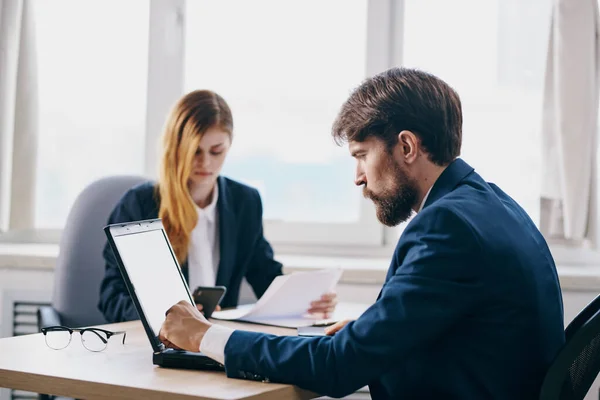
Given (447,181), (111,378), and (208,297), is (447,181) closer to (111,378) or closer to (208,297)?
(111,378)

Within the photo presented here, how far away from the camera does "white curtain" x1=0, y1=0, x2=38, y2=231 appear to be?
311cm

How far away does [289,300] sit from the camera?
1933 millimetres

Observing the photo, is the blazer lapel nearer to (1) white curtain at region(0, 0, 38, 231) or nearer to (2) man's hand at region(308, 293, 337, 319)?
(2) man's hand at region(308, 293, 337, 319)

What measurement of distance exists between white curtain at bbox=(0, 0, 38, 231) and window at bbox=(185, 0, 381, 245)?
28.1 inches

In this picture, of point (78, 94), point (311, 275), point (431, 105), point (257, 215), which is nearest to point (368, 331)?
point (431, 105)

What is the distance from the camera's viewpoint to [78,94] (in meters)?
3.33

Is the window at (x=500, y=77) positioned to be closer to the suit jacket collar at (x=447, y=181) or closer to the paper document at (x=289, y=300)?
the paper document at (x=289, y=300)

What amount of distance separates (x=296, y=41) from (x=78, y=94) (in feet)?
3.19

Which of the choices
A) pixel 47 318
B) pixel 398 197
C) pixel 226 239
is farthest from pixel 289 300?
pixel 47 318

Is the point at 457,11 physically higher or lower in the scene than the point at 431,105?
higher

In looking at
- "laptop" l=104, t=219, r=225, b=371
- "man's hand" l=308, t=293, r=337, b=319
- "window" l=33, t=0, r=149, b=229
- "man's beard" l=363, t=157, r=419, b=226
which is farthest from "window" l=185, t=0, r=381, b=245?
"man's beard" l=363, t=157, r=419, b=226

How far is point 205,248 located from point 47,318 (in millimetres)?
497

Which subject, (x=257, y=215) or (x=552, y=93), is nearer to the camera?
(x=257, y=215)

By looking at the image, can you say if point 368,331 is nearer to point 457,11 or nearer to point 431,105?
point 431,105
